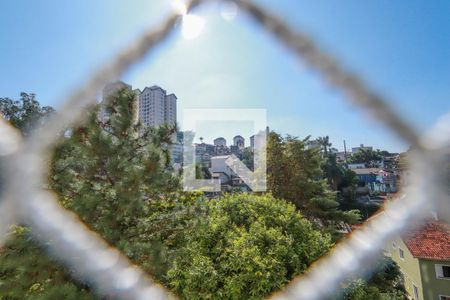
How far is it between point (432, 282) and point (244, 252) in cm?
875

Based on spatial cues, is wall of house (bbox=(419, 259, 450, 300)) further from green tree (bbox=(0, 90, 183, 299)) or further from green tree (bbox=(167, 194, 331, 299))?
green tree (bbox=(0, 90, 183, 299))

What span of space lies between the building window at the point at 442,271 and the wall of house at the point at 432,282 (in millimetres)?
81

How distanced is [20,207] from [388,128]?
695 mm

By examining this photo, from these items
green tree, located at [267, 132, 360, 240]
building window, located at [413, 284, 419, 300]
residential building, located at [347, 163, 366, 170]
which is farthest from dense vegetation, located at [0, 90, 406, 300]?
residential building, located at [347, 163, 366, 170]

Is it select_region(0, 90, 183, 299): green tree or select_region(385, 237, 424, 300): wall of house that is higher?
select_region(0, 90, 183, 299): green tree

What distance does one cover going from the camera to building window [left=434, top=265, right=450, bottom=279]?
8391 mm

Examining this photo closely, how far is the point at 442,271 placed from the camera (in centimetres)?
848

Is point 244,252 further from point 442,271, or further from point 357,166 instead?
point 357,166

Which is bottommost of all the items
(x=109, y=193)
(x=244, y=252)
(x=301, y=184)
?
(x=244, y=252)

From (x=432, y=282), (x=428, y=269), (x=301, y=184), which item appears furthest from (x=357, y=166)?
(x=428, y=269)

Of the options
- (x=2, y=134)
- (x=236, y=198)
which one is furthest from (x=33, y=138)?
(x=236, y=198)

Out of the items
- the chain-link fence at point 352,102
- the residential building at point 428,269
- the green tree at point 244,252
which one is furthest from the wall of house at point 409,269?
the chain-link fence at point 352,102

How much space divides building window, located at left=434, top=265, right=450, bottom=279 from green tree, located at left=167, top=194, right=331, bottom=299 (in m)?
6.84

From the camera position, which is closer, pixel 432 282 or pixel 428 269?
pixel 428 269
